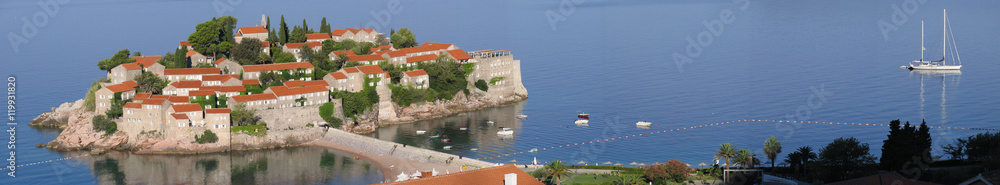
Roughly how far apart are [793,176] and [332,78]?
48.0 meters

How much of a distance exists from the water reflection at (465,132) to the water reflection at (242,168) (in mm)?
7846

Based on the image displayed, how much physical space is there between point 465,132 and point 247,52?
74.4 feet

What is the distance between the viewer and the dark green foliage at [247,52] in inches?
4331

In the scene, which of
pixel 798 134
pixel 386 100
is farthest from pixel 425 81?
pixel 798 134

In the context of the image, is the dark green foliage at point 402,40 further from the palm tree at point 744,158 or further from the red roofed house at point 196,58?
the palm tree at point 744,158

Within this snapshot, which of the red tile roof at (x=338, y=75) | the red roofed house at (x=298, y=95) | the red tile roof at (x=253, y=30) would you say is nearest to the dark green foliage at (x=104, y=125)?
the red roofed house at (x=298, y=95)

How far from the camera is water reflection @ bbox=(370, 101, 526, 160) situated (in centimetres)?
9594

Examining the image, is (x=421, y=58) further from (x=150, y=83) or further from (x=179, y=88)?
(x=150, y=83)

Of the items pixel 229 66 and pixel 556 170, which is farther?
pixel 229 66

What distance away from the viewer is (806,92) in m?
122

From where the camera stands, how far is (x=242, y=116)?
96000 mm

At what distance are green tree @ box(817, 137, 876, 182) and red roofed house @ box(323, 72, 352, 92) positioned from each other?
48.9m

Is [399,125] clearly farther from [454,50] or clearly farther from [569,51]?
[569,51]

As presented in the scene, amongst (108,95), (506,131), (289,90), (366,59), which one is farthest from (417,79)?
(108,95)
